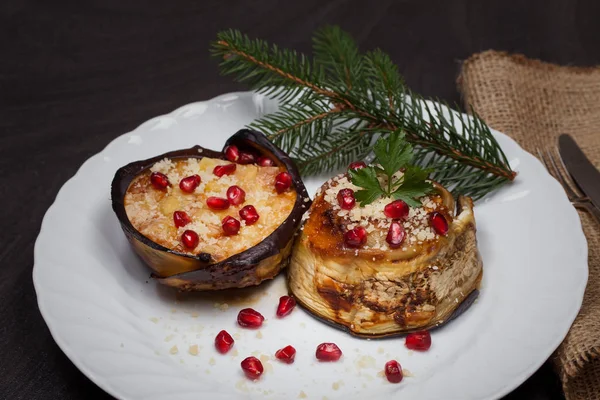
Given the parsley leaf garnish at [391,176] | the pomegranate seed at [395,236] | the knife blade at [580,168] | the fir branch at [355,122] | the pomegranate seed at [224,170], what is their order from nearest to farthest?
1. the pomegranate seed at [395,236]
2. the parsley leaf garnish at [391,176]
3. the pomegranate seed at [224,170]
4. the fir branch at [355,122]
5. the knife blade at [580,168]

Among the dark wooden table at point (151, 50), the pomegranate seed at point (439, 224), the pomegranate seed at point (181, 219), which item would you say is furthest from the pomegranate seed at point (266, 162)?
the dark wooden table at point (151, 50)

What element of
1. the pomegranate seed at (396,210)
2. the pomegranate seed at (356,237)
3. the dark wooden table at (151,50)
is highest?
the pomegranate seed at (396,210)

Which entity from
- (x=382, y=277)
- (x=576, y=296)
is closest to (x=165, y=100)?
(x=382, y=277)

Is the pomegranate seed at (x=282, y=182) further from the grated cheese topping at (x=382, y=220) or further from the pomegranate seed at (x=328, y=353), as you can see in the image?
the pomegranate seed at (x=328, y=353)

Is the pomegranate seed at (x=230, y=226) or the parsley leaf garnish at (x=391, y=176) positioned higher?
the parsley leaf garnish at (x=391, y=176)

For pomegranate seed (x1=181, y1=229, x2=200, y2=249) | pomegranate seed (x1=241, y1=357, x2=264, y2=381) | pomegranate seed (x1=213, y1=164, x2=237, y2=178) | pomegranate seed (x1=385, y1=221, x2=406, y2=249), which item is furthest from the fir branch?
pomegranate seed (x1=241, y1=357, x2=264, y2=381)

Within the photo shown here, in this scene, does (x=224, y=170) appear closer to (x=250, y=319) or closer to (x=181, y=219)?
(x=181, y=219)
